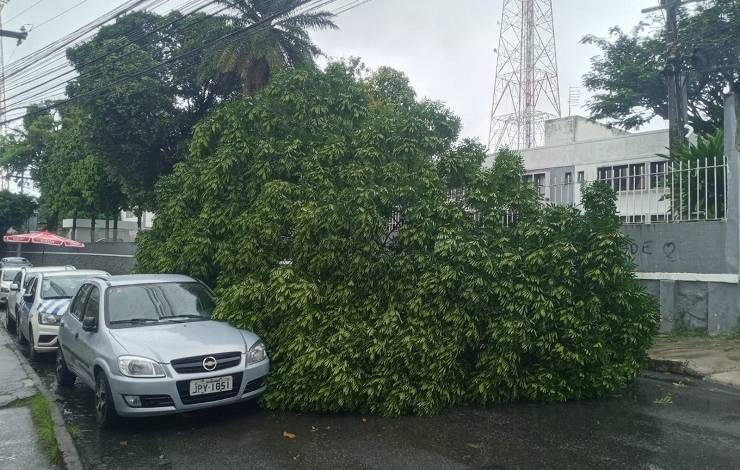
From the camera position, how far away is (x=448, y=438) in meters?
6.09

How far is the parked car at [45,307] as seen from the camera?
1070cm

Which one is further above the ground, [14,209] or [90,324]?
[14,209]

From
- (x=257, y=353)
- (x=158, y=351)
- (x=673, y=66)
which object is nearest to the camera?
(x=158, y=351)

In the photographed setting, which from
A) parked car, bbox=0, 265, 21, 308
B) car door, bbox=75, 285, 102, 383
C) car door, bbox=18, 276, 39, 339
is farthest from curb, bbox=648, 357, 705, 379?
parked car, bbox=0, 265, 21, 308

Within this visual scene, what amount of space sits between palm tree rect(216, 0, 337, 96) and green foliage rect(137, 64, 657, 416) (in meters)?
13.3

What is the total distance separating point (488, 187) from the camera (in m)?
8.09

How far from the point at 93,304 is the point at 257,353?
2386 millimetres

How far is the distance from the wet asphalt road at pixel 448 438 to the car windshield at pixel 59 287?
456 centimetres

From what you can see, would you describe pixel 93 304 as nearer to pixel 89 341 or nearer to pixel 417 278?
pixel 89 341

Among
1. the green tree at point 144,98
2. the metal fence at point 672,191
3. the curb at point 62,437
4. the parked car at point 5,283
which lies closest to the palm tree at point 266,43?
the green tree at point 144,98

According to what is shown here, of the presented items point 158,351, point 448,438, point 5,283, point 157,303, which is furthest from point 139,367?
point 5,283

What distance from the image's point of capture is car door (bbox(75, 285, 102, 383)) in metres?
7.03

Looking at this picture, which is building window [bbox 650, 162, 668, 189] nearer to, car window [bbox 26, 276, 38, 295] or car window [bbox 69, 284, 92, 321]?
car window [bbox 69, 284, 92, 321]

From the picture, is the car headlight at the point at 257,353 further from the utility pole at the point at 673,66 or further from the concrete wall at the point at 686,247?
the utility pole at the point at 673,66
